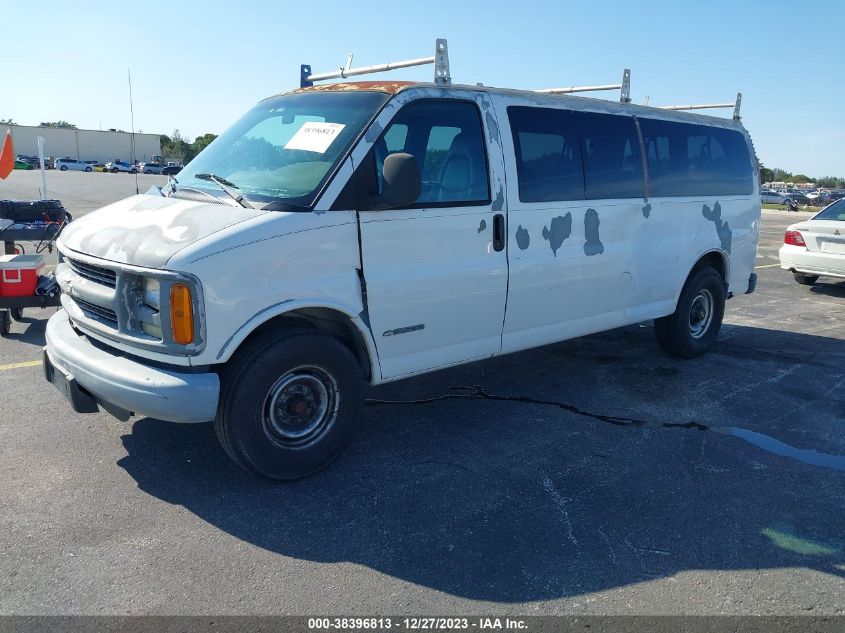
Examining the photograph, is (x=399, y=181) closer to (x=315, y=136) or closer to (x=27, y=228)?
(x=315, y=136)

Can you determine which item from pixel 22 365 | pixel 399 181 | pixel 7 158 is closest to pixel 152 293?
pixel 399 181

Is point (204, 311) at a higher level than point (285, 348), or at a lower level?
higher

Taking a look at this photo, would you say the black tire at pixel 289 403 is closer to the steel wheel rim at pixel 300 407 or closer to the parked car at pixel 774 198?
the steel wheel rim at pixel 300 407

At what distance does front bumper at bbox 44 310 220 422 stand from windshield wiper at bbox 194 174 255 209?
0.99m

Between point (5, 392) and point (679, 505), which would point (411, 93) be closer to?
point (679, 505)

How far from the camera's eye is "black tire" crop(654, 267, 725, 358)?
Result: 6.70 metres

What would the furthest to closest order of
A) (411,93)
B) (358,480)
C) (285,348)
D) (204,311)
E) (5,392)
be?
1. (5,392)
2. (411,93)
3. (358,480)
4. (285,348)
5. (204,311)

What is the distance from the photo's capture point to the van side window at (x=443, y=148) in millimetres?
4293

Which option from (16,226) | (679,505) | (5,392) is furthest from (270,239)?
(16,226)

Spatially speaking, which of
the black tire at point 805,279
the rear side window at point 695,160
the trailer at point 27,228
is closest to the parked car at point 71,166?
the trailer at point 27,228

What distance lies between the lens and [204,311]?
351cm

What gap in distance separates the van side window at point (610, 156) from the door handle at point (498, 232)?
1.08 meters

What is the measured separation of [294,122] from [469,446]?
2374 millimetres

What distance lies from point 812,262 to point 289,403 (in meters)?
9.64
